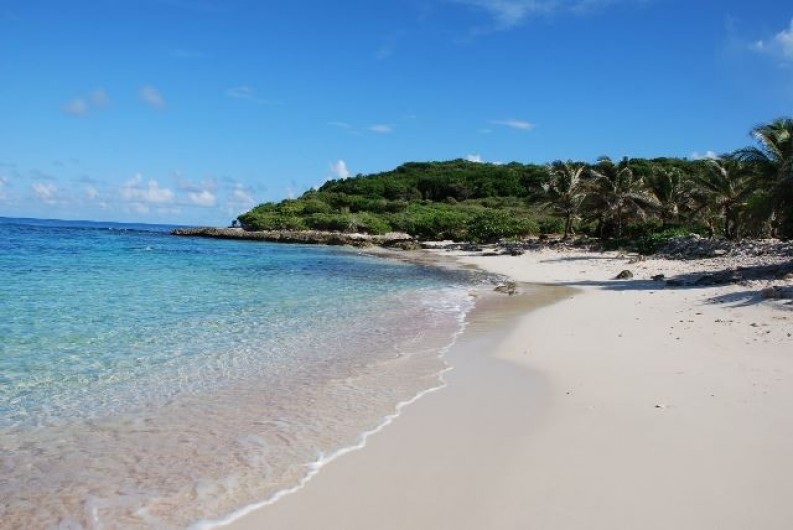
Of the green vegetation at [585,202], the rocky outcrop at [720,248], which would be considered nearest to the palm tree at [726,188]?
the green vegetation at [585,202]

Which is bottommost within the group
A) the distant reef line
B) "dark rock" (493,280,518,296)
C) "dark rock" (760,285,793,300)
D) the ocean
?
the ocean

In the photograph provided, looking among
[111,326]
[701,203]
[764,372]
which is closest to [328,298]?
[111,326]

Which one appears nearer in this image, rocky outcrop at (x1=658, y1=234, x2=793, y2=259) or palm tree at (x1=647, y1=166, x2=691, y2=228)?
rocky outcrop at (x1=658, y1=234, x2=793, y2=259)

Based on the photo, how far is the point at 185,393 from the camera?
24.3 ft

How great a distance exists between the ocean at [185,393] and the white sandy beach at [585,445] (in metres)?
0.52

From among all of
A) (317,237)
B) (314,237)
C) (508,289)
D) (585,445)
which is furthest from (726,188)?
(314,237)

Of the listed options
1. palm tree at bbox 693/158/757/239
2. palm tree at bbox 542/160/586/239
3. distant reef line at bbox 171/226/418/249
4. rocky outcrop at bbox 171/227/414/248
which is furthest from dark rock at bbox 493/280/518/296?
rocky outcrop at bbox 171/227/414/248

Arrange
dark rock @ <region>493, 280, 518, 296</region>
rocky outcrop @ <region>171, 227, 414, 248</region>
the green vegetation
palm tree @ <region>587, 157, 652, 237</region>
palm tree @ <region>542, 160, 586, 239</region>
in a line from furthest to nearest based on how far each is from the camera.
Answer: rocky outcrop @ <region>171, 227, 414, 248</region> < palm tree @ <region>542, 160, 586, 239</region> < palm tree @ <region>587, 157, 652, 237</region> < the green vegetation < dark rock @ <region>493, 280, 518, 296</region>

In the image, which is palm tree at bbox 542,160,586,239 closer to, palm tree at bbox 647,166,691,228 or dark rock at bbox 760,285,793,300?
palm tree at bbox 647,166,691,228

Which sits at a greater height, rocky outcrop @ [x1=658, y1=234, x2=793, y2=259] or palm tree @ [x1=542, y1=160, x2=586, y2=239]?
palm tree @ [x1=542, y1=160, x2=586, y2=239]

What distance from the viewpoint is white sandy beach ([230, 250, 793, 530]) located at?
4.12 meters

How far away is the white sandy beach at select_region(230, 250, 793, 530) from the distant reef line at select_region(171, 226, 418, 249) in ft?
Result: 137

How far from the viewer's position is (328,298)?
17016 mm

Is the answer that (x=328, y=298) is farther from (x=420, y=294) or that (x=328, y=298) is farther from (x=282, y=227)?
(x=282, y=227)
